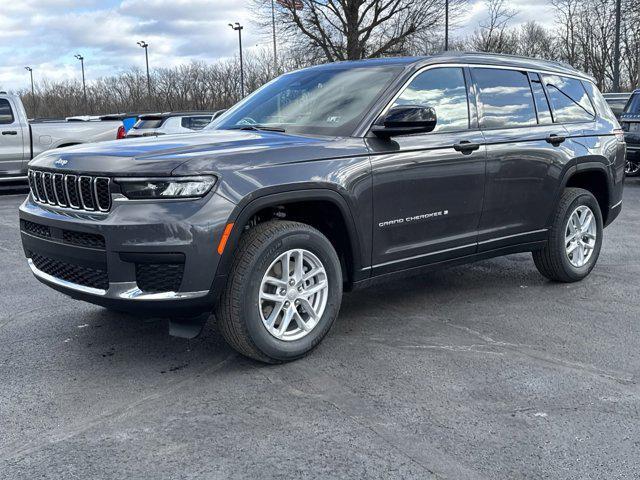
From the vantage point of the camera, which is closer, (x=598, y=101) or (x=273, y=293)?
(x=273, y=293)

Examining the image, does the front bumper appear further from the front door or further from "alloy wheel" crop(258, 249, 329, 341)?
the front door

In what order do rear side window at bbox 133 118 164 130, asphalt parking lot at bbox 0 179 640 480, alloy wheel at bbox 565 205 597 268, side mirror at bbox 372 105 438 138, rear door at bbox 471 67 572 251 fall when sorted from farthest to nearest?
rear side window at bbox 133 118 164 130
alloy wheel at bbox 565 205 597 268
rear door at bbox 471 67 572 251
side mirror at bbox 372 105 438 138
asphalt parking lot at bbox 0 179 640 480

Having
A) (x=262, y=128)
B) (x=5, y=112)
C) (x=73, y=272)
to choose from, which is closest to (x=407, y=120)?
(x=262, y=128)

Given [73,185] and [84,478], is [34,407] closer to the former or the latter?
[84,478]

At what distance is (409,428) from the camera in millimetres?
3332

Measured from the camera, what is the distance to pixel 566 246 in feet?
19.8

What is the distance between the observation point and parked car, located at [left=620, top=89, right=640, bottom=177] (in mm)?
13953

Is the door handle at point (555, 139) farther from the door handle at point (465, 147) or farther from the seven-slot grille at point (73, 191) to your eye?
the seven-slot grille at point (73, 191)

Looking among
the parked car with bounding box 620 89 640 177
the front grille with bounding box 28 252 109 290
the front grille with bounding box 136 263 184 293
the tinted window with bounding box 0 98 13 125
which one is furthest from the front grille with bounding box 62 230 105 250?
the parked car with bounding box 620 89 640 177

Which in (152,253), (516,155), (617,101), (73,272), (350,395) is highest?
(617,101)

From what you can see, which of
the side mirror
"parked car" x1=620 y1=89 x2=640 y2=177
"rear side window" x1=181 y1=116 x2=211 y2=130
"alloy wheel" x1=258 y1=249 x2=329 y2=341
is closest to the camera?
"alloy wheel" x1=258 y1=249 x2=329 y2=341

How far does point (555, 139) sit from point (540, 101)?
0.34 m

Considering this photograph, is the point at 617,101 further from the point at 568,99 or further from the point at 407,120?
the point at 407,120

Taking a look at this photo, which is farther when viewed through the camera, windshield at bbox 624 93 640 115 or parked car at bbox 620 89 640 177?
windshield at bbox 624 93 640 115
